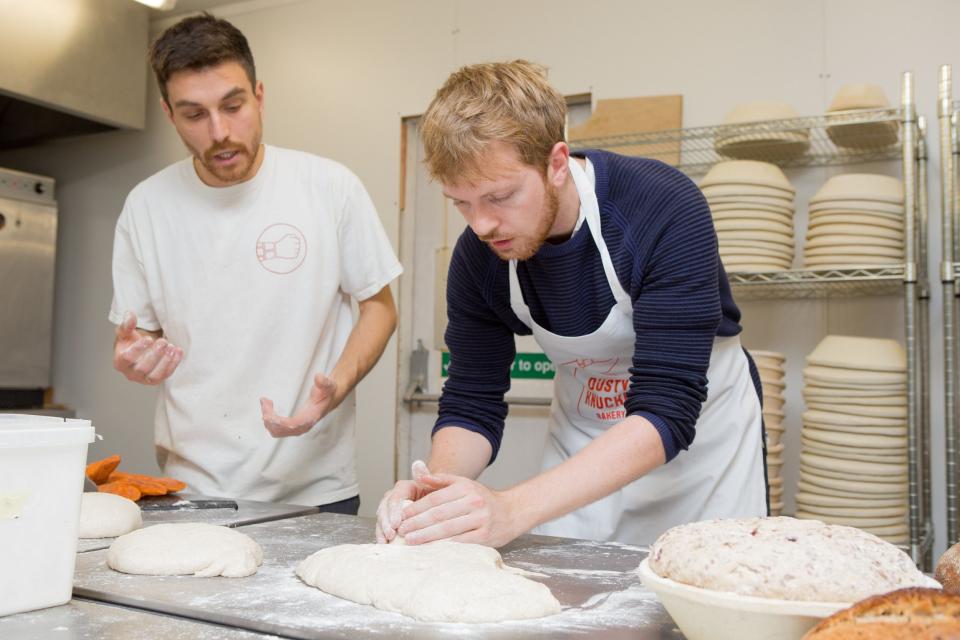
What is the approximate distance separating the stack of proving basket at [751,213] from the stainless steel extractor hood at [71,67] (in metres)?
2.68

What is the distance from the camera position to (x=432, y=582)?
100 cm

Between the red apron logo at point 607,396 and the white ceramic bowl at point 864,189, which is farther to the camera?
the white ceramic bowl at point 864,189

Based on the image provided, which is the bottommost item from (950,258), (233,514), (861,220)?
(233,514)

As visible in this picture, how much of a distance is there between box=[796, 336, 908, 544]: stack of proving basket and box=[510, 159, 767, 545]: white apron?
76 centimetres

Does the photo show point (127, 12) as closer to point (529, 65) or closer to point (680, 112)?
point (680, 112)

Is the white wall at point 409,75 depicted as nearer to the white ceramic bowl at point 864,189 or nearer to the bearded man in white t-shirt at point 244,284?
the white ceramic bowl at point 864,189

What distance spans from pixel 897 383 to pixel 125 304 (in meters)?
2.09

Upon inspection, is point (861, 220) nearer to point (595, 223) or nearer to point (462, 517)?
point (595, 223)

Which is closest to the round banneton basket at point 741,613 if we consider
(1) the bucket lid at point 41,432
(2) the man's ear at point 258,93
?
(1) the bucket lid at point 41,432

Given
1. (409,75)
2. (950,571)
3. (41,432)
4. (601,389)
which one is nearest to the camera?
(950,571)

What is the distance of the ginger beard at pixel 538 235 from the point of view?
4.55ft

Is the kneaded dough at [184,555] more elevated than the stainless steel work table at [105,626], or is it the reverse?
the kneaded dough at [184,555]

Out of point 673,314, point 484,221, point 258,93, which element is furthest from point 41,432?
point 258,93

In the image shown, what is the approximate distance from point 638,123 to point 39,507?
101 inches
